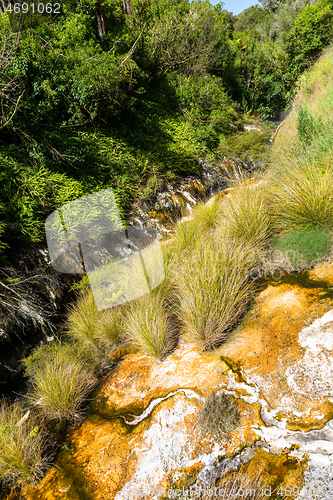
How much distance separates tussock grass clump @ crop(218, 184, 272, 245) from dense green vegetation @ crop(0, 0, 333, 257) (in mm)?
2662

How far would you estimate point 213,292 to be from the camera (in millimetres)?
2650

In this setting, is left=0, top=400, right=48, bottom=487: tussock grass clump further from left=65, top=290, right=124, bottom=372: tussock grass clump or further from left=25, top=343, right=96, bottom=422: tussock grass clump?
left=65, top=290, right=124, bottom=372: tussock grass clump

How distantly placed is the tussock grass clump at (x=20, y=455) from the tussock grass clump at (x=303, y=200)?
11.5 ft

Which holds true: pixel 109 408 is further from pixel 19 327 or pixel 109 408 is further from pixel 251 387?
pixel 19 327

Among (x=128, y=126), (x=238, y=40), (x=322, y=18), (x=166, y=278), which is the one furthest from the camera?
(x=238, y=40)

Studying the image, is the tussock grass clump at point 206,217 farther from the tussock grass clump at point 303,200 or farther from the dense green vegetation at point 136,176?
the tussock grass clump at point 303,200

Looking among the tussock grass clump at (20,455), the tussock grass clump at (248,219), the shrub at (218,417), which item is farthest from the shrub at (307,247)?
the tussock grass clump at (20,455)

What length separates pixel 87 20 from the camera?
7082 millimetres

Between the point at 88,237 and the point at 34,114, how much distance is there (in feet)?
8.73

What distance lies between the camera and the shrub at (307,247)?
2.88 m

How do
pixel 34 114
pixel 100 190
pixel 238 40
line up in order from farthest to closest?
pixel 238 40
pixel 100 190
pixel 34 114

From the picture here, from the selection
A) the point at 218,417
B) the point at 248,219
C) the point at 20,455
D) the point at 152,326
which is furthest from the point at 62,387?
the point at 248,219

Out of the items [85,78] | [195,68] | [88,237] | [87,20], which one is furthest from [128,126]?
[195,68]

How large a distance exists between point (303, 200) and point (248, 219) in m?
0.70
